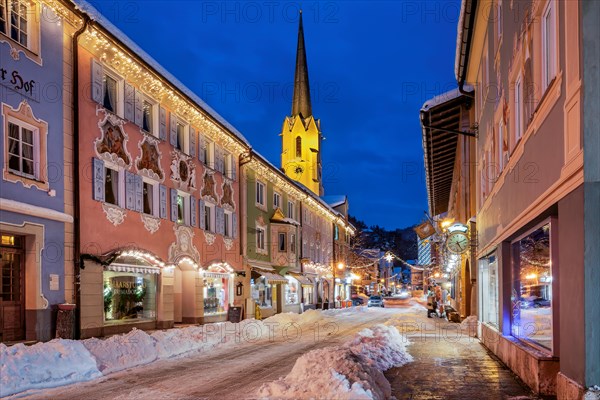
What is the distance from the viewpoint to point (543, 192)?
29.6 feet

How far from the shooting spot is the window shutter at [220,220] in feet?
90.5

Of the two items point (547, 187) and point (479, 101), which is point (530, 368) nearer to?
point (547, 187)

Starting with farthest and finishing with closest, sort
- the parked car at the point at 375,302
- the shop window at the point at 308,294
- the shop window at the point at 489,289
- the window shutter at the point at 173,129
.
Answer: the parked car at the point at 375,302 → the shop window at the point at 308,294 → the window shutter at the point at 173,129 → the shop window at the point at 489,289

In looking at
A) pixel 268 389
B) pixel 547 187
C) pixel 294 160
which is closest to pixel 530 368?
pixel 547 187

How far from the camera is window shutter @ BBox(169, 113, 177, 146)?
75.1 feet

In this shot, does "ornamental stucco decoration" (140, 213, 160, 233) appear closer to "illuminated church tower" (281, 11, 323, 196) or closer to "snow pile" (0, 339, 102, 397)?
"snow pile" (0, 339, 102, 397)

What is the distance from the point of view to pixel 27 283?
576 inches

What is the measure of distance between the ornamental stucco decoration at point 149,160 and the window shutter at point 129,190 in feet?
1.98

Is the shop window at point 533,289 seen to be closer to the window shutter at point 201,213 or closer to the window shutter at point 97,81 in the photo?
the window shutter at point 97,81

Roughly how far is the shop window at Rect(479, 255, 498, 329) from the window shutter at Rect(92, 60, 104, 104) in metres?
12.5

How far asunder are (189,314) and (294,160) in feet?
148

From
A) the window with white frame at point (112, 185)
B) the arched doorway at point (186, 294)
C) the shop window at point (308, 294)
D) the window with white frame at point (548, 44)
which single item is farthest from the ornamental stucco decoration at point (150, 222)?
the shop window at point (308, 294)

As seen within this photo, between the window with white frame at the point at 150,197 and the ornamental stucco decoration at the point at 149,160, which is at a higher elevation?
the ornamental stucco decoration at the point at 149,160

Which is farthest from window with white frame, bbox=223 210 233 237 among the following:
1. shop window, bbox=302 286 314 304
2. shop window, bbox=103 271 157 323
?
shop window, bbox=302 286 314 304
